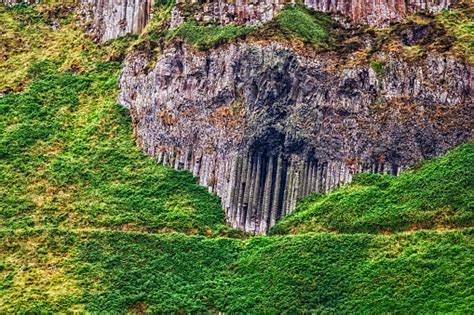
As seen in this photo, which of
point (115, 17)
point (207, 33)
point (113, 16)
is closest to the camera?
point (207, 33)

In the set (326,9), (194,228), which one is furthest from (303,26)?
(194,228)

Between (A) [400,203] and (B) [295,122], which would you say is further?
(B) [295,122]

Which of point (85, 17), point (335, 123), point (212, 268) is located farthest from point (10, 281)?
point (85, 17)

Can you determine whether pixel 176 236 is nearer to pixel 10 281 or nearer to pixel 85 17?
pixel 10 281

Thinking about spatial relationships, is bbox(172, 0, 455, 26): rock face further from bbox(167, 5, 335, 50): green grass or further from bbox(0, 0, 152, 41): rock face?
bbox(0, 0, 152, 41): rock face

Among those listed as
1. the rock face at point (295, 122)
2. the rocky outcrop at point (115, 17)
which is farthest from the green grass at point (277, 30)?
the rocky outcrop at point (115, 17)

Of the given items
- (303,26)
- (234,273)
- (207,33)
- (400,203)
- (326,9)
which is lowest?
(234,273)

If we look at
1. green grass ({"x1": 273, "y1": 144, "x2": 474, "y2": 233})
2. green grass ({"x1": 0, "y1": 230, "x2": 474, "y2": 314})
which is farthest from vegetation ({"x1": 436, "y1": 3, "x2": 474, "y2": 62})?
green grass ({"x1": 0, "y1": 230, "x2": 474, "y2": 314})

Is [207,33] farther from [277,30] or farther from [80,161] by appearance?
[80,161]
